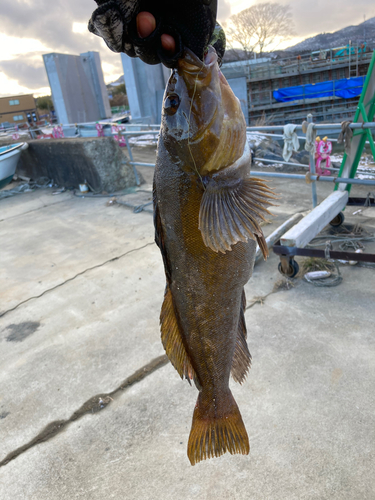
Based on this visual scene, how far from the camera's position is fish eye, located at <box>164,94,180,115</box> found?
1.21 m

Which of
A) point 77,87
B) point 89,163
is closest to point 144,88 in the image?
point 77,87

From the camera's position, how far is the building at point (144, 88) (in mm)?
18750

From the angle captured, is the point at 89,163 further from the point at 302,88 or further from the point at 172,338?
the point at 302,88

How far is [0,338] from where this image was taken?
3.53 m

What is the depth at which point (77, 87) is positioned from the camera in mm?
22266

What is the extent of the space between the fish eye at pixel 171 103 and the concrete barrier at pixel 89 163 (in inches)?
288

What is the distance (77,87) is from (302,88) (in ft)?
47.0

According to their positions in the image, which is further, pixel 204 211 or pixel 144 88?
pixel 144 88

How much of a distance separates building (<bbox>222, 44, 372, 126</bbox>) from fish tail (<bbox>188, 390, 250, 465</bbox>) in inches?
836

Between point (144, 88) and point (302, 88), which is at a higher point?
point (144, 88)

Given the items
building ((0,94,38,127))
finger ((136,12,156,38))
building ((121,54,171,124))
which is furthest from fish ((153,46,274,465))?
building ((0,94,38,127))

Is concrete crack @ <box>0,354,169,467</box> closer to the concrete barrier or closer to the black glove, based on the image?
the black glove

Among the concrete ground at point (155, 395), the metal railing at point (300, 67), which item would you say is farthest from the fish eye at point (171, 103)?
the metal railing at point (300, 67)

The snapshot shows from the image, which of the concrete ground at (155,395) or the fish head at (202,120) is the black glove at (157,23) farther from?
the concrete ground at (155,395)
